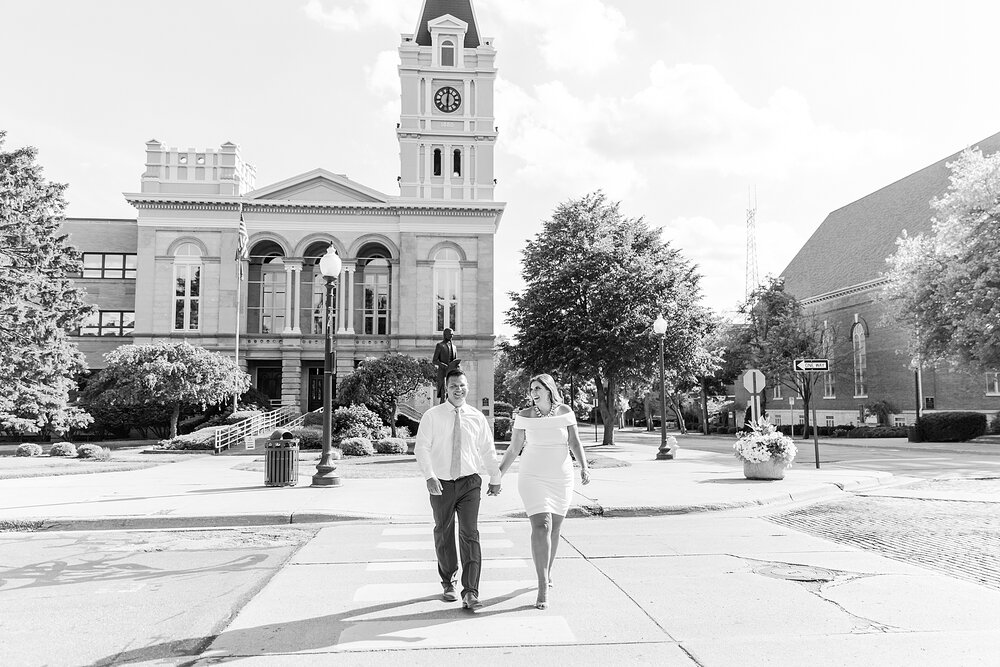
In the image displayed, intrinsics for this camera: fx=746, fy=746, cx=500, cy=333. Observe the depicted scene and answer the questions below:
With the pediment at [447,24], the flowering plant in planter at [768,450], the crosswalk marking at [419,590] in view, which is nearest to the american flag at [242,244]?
the pediment at [447,24]

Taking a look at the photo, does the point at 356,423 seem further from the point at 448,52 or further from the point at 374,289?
the point at 448,52

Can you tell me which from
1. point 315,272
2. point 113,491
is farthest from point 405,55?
point 113,491

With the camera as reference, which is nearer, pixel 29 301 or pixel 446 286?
pixel 29 301

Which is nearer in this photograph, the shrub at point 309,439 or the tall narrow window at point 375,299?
the shrub at point 309,439

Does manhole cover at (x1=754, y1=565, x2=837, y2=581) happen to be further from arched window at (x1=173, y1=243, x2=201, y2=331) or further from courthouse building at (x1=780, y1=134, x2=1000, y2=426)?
arched window at (x1=173, y1=243, x2=201, y2=331)

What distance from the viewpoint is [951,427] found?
34.8 m

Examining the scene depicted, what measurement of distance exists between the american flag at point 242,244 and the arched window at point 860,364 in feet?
142

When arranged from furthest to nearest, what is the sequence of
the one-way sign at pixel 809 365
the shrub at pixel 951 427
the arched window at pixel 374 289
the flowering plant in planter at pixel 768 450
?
the arched window at pixel 374 289 → the shrub at pixel 951 427 → the one-way sign at pixel 809 365 → the flowering plant in planter at pixel 768 450

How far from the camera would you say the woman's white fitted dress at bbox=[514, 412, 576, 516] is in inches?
240

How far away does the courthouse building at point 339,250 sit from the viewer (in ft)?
155

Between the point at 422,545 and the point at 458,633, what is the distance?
383cm

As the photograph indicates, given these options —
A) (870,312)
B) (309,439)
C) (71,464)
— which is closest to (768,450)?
(309,439)

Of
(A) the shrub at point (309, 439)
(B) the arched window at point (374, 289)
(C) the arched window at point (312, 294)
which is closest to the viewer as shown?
(A) the shrub at point (309, 439)

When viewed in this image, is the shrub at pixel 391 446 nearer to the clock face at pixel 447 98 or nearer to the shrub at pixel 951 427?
the shrub at pixel 951 427
